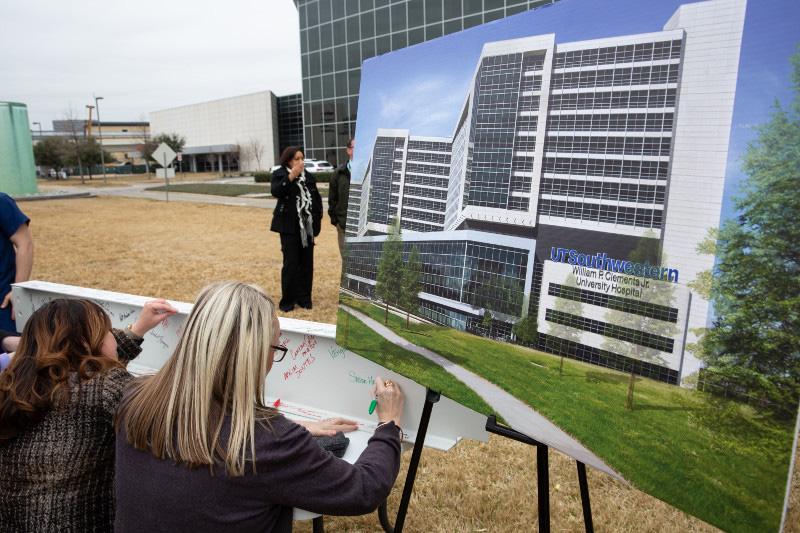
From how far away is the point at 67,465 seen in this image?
1732 millimetres

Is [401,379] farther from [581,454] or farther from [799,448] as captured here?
[799,448]

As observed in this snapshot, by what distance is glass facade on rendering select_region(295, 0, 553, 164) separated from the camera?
82.8 feet

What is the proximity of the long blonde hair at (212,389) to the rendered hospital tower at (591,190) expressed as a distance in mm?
706

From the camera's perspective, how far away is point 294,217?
5.95 metres

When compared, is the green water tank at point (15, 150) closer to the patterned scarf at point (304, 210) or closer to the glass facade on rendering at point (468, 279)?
the patterned scarf at point (304, 210)

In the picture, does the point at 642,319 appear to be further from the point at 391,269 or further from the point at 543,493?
the point at 391,269

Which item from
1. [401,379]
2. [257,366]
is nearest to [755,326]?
[257,366]

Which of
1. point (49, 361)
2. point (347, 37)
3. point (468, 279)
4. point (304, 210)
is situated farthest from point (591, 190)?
point (347, 37)

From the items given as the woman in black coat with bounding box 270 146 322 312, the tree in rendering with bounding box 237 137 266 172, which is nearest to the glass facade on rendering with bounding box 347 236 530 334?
the woman in black coat with bounding box 270 146 322 312

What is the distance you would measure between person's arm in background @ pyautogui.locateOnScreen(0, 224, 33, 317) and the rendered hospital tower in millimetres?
3096

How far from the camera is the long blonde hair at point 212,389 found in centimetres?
135

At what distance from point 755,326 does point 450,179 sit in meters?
1.01

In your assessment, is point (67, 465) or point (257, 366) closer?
point (257, 366)

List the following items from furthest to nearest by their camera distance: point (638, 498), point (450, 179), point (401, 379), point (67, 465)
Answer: point (638, 498) < point (401, 379) < point (450, 179) < point (67, 465)
